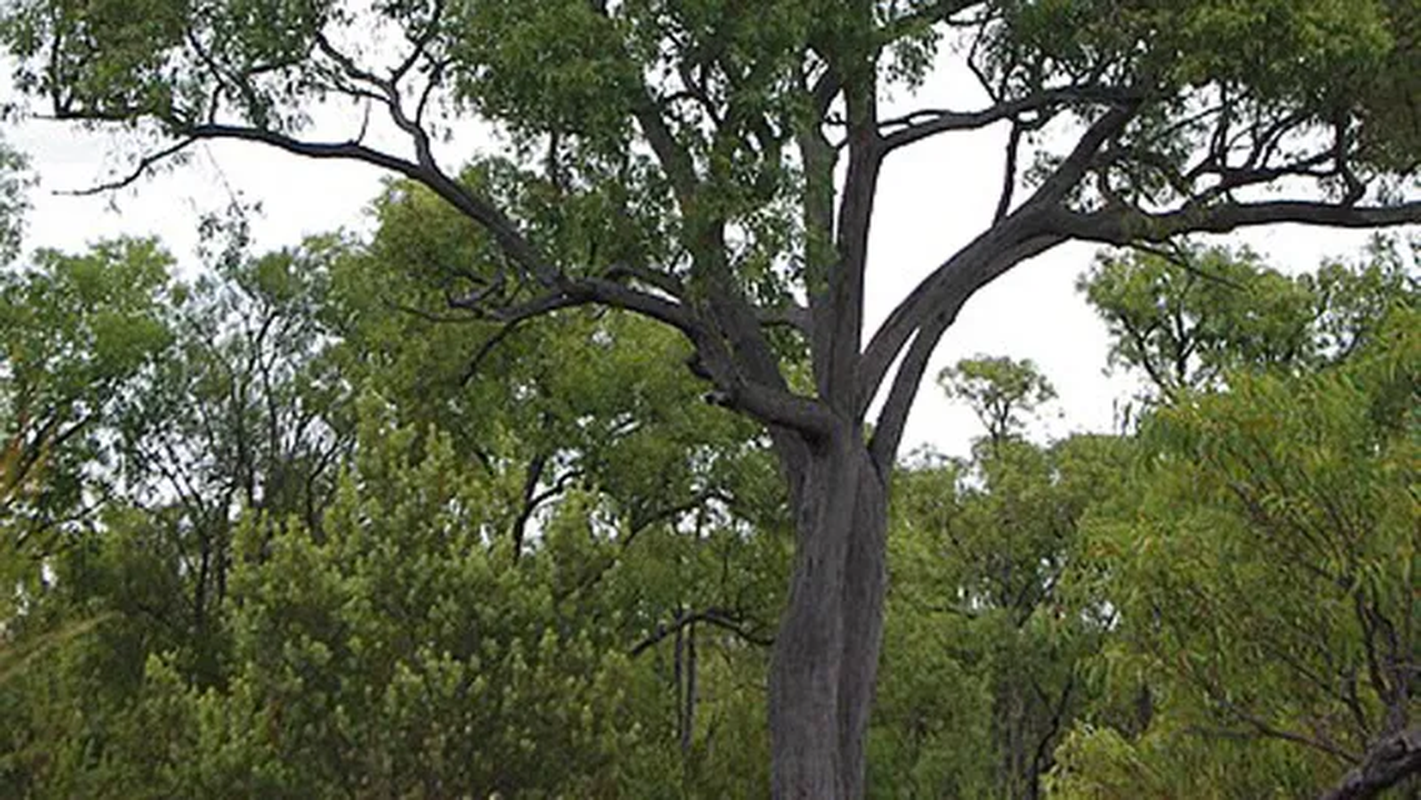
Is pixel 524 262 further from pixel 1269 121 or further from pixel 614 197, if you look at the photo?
pixel 1269 121

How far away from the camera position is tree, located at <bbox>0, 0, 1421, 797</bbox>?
1250 centimetres

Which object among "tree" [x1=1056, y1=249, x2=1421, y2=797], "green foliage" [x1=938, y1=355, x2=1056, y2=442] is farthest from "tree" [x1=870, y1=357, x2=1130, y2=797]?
"tree" [x1=1056, y1=249, x2=1421, y2=797]

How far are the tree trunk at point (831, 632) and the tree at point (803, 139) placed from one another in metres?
0.03

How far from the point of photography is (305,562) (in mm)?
13102

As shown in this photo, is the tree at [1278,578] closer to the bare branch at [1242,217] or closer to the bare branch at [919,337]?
the bare branch at [1242,217]

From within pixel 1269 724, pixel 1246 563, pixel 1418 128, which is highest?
pixel 1418 128

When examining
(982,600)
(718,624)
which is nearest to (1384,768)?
(718,624)

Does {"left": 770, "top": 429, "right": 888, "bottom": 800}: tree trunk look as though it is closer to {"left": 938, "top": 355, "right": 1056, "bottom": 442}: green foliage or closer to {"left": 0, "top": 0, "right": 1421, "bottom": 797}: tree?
{"left": 0, "top": 0, "right": 1421, "bottom": 797}: tree

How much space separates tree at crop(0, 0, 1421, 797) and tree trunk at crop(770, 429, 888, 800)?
1.1 inches

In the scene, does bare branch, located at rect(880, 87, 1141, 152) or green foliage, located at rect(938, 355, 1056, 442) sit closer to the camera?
bare branch, located at rect(880, 87, 1141, 152)

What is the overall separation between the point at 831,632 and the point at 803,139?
4564 millimetres

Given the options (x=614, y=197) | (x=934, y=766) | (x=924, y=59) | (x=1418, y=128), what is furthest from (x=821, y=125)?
(x=934, y=766)

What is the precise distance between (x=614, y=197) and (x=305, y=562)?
3.91m

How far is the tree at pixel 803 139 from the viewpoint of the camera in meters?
12.5
